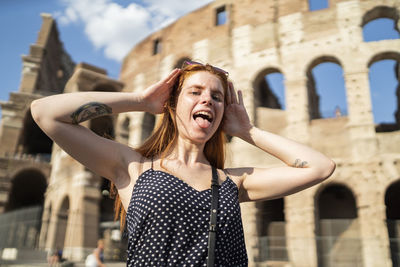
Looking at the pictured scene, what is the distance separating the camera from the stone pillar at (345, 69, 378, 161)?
12.0m

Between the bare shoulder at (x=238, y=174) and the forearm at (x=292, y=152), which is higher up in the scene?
the forearm at (x=292, y=152)

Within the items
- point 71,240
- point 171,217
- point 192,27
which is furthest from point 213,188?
point 192,27

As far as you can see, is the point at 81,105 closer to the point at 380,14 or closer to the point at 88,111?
the point at 88,111

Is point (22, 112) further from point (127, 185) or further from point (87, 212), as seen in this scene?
point (127, 185)

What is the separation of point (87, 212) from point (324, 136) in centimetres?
1094

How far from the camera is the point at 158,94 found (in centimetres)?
187

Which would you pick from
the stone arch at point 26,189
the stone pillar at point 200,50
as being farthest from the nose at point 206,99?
the stone arch at point 26,189

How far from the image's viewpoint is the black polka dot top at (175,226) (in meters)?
1.45

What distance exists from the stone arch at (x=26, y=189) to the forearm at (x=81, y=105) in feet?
74.1

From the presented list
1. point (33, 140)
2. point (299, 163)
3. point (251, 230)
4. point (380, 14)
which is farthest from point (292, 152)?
point (33, 140)

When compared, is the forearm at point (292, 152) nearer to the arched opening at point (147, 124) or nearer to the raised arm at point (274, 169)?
the raised arm at point (274, 169)

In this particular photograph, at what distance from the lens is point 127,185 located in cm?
175

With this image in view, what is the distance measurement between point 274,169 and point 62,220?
1795 centimetres

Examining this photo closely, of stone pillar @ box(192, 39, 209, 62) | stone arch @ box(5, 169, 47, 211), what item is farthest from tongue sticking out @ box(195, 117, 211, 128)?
stone arch @ box(5, 169, 47, 211)
